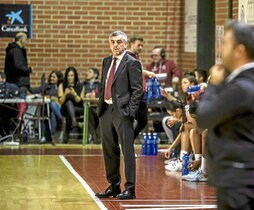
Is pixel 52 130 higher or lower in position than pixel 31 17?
lower

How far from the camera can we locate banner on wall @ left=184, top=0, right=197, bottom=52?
16031 mm

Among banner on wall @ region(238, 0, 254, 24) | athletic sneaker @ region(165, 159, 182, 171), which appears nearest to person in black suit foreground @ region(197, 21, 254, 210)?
banner on wall @ region(238, 0, 254, 24)

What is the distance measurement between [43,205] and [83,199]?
546mm

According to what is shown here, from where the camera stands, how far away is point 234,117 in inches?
153

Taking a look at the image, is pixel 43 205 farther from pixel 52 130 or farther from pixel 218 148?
pixel 52 130

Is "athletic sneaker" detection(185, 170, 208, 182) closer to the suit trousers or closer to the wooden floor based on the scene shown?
the wooden floor

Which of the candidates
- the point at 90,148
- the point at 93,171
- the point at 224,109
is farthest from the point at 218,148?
the point at 90,148

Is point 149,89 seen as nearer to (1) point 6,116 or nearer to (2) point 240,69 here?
(1) point 6,116

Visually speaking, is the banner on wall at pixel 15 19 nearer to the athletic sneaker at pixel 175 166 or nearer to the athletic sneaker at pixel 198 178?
the athletic sneaker at pixel 175 166

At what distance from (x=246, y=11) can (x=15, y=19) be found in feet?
20.1

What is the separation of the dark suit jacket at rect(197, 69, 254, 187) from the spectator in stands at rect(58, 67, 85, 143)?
1052cm

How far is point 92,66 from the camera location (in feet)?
55.1

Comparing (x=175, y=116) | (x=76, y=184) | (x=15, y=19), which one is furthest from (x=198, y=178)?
(x=15, y=19)

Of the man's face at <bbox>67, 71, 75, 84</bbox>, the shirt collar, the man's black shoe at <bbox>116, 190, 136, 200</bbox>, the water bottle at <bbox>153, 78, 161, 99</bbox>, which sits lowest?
the man's black shoe at <bbox>116, 190, 136, 200</bbox>
